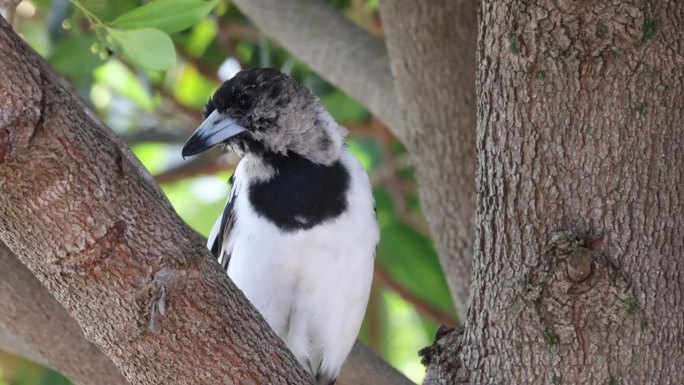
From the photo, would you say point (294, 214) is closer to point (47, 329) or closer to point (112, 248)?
point (47, 329)

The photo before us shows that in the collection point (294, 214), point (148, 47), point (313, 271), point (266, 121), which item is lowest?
point (313, 271)

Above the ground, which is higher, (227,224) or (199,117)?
(199,117)

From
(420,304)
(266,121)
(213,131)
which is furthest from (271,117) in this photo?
(420,304)

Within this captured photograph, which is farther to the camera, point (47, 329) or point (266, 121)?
point (266, 121)

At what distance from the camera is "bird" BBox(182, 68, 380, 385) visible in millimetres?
2430

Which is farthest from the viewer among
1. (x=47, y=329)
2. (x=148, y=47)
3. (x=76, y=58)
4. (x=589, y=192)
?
(x=76, y=58)

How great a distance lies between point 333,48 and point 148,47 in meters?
1.04

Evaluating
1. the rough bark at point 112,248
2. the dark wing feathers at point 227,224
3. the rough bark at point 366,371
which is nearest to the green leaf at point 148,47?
the rough bark at point 112,248

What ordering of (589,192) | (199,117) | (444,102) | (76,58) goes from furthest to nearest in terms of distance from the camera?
(199,117) → (76,58) → (444,102) → (589,192)

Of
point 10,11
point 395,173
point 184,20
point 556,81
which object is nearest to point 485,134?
point 556,81

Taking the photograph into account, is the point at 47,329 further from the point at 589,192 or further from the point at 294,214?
the point at 589,192

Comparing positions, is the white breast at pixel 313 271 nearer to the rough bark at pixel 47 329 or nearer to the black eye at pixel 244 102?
the black eye at pixel 244 102

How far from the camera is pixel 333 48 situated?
2971 millimetres

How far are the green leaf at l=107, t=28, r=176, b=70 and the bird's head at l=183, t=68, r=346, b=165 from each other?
1.33 ft
